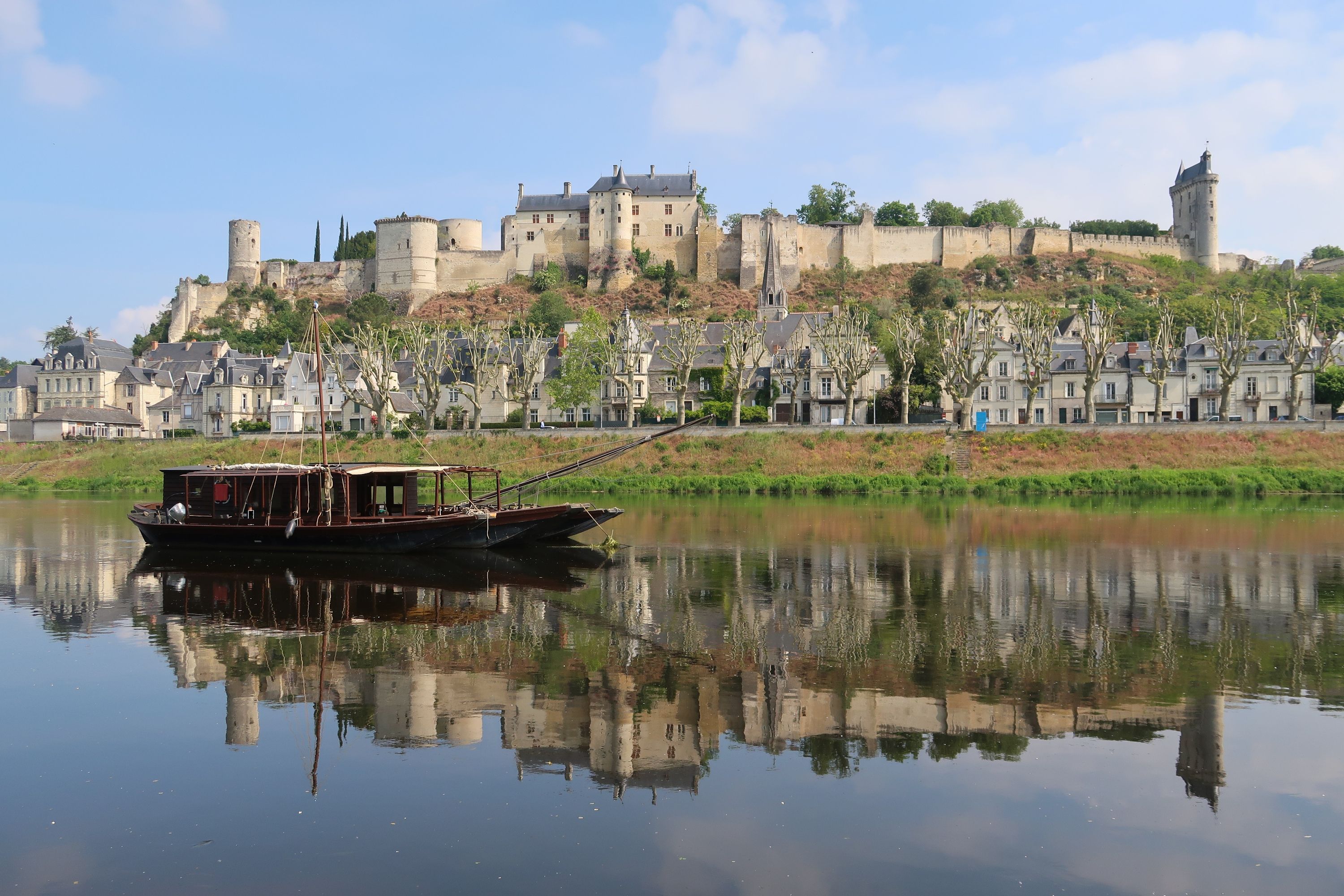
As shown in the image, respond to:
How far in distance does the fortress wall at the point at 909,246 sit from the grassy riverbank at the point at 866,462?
60.5 meters

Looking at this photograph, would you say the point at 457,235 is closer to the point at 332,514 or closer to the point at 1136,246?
the point at 1136,246

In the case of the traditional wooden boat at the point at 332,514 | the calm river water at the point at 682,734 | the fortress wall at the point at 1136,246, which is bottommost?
the calm river water at the point at 682,734

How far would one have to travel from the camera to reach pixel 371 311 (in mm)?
95438

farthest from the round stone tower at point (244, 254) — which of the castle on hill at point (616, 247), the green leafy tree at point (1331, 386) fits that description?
the green leafy tree at point (1331, 386)

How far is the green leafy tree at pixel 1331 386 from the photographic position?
60219 millimetres

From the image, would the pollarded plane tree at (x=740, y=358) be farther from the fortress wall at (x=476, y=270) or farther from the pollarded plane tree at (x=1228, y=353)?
the fortress wall at (x=476, y=270)

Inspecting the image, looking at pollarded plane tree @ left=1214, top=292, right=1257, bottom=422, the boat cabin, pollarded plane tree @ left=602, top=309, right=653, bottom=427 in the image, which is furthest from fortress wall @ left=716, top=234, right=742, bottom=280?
the boat cabin

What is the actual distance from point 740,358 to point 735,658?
4276cm

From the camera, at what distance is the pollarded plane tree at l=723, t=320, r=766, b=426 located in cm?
5597

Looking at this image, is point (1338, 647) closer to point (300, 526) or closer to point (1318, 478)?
point (300, 526)

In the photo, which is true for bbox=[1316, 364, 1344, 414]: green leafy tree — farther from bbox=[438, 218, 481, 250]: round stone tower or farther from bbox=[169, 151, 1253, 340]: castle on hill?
bbox=[438, 218, 481, 250]: round stone tower

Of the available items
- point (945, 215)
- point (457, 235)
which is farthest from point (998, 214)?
point (457, 235)

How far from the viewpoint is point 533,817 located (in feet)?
29.5

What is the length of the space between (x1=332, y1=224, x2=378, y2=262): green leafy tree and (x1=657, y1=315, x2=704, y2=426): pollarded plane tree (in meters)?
53.2
